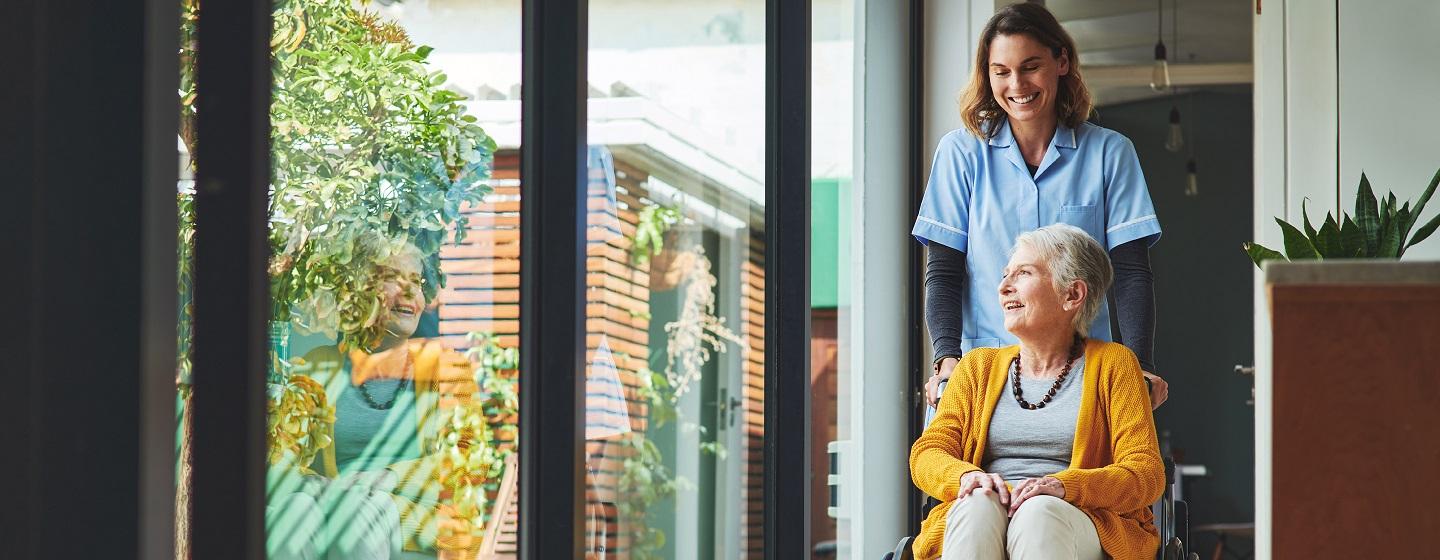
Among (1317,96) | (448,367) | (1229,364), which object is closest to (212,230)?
(448,367)

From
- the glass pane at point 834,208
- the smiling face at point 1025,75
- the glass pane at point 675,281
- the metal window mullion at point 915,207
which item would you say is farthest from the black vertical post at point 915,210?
the smiling face at point 1025,75

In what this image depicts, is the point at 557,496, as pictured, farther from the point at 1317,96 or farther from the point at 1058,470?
the point at 1317,96

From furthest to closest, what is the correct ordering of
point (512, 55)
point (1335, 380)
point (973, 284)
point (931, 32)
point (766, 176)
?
point (931, 32) → point (766, 176) → point (973, 284) → point (512, 55) → point (1335, 380)

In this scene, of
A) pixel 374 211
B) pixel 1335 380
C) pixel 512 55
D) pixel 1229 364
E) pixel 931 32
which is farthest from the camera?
pixel 1229 364

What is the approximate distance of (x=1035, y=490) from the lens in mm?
2387

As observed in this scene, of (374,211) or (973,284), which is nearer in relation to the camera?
(374,211)

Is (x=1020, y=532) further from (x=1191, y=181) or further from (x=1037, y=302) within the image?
(x=1191, y=181)

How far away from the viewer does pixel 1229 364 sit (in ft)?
28.0

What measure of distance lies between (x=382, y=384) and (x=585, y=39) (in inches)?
29.3

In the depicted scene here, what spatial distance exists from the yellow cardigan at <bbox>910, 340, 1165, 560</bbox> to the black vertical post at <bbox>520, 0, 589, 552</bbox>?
2.03 feet

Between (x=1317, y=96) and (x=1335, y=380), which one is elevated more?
(x=1317, y=96)

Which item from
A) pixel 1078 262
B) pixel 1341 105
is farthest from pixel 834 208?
pixel 1078 262

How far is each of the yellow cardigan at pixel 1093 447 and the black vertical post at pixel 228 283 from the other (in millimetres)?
1338

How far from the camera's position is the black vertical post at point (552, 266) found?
2.34 meters
